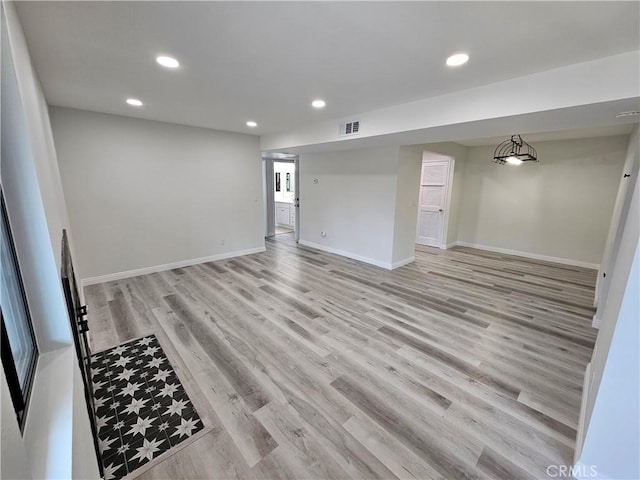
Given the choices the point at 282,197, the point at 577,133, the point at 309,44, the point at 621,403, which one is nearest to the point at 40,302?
the point at 309,44

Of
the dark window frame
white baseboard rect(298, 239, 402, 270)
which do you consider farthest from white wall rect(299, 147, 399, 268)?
the dark window frame

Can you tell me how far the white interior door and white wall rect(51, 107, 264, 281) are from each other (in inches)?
158

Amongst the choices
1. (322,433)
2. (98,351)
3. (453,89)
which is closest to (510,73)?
(453,89)

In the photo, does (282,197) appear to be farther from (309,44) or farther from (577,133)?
(309,44)

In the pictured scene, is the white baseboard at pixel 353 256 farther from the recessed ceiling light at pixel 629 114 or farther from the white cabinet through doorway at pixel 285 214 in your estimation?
the recessed ceiling light at pixel 629 114

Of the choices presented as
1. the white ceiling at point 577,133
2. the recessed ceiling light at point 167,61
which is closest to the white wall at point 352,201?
the white ceiling at point 577,133

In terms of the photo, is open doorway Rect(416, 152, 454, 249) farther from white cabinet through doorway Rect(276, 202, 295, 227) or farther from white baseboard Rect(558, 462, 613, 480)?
white baseboard Rect(558, 462, 613, 480)

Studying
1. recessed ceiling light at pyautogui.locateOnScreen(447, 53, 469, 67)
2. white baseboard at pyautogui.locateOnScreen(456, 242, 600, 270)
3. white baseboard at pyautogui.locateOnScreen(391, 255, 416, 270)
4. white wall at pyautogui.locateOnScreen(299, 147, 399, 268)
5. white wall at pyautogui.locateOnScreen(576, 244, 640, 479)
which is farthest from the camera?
white baseboard at pyautogui.locateOnScreen(456, 242, 600, 270)

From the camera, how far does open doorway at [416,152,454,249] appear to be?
627cm

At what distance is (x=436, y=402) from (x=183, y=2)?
117 inches

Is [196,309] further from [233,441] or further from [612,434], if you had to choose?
[612,434]

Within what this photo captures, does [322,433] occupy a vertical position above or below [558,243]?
below

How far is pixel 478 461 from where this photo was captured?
5.14ft

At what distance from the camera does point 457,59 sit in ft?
6.64
